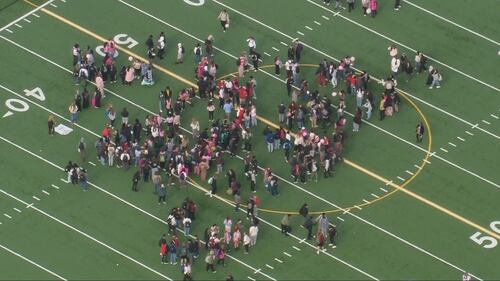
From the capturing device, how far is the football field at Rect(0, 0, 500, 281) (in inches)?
4970

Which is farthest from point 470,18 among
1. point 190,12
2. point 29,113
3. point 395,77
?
point 29,113

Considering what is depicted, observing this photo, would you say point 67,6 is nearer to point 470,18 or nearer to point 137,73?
point 137,73

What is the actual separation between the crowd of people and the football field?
513 millimetres

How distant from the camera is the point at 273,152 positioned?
133m

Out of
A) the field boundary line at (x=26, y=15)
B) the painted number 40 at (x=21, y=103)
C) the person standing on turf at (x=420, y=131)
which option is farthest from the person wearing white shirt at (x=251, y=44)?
the field boundary line at (x=26, y=15)

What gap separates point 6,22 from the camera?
143000 millimetres

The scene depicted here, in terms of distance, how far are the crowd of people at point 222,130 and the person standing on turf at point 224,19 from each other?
0.28ft

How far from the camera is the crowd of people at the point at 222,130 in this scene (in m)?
127

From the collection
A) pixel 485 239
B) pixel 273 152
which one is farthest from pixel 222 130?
pixel 485 239

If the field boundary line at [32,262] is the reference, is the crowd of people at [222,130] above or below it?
above

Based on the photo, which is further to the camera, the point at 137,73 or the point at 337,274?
the point at 137,73

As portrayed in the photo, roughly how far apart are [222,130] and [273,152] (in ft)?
10.7

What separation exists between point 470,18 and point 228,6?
15.0 metres

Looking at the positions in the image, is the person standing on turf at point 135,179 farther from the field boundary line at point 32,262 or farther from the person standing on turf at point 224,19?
the person standing on turf at point 224,19
